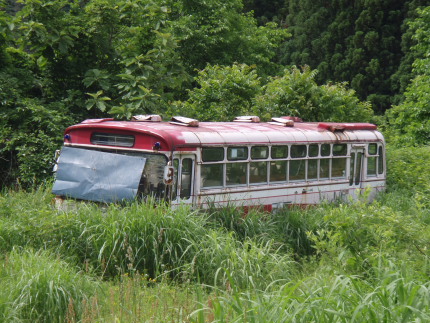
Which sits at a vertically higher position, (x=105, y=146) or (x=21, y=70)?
(x=21, y=70)

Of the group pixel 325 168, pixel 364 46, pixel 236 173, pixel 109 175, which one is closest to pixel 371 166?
pixel 325 168

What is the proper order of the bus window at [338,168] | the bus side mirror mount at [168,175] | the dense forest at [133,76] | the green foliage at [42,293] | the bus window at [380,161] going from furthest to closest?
1. the bus window at [380,161]
2. the dense forest at [133,76]
3. the bus window at [338,168]
4. the bus side mirror mount at [168,175]
5. the green foliage at [42,293]

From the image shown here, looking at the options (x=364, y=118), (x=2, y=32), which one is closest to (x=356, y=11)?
(x=364, y=118)

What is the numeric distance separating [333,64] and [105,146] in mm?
28909

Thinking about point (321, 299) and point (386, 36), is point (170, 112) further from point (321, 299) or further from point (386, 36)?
point (386, 36)

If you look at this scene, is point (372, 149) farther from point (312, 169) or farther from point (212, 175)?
point (212, 175)

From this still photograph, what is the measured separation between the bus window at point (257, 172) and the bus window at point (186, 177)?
1.91 metres

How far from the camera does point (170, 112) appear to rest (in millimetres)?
18375

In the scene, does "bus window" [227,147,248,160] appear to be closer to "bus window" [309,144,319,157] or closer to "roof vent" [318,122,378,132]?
"bus window" [309,144,319,157]

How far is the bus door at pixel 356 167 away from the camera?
1705 centimetres

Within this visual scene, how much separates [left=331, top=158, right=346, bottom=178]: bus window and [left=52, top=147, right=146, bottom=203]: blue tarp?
6282 millimetres

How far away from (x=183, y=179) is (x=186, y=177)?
3.9 inches

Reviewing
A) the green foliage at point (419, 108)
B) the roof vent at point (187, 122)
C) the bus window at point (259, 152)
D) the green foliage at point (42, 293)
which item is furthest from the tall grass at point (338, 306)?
the green foliage at point (419, 108)

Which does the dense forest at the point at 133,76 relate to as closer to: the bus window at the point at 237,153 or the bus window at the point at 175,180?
the bus window at the point at 237,153
